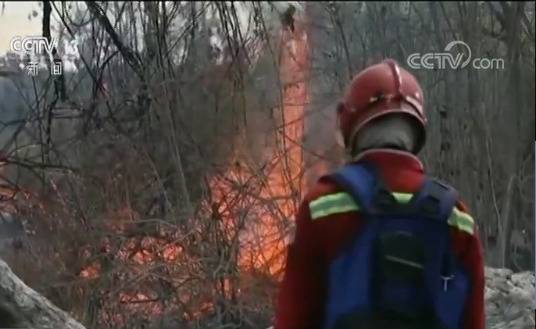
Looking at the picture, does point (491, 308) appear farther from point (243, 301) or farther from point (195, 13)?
point (195, 13)

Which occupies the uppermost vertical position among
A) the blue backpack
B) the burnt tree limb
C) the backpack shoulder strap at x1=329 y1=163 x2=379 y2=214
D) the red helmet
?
the red helmet

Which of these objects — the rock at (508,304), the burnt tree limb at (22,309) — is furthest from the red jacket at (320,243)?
the rock at (508,304)

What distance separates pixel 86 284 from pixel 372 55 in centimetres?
181

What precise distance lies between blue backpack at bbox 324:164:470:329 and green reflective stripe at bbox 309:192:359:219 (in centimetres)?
1

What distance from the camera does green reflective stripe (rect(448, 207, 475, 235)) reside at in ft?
7.91

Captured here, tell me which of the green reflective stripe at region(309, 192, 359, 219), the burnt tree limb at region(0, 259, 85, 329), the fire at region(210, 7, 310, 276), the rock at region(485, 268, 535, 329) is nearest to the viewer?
the green reflective stripe at region(309, 192, 359, 219)

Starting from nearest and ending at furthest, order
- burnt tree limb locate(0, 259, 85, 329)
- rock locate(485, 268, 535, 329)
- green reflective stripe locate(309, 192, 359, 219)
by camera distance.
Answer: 1. green reflective stripe locate(309, 192, 359, 219)
2. burnt tree limb locate(0, 259, 85, 329)
3. rock locate(485, 268, 535, 329)

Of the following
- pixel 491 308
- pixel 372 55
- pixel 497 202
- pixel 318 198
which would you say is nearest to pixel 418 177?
pixel 318 198

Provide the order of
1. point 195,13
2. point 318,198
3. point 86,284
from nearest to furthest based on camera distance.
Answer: point 318,198
point 86,284
point 195,13

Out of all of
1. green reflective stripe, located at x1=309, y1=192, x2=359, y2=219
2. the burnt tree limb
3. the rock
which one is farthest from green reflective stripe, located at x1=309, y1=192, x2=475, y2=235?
the rock

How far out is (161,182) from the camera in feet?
16.6

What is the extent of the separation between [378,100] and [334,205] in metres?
0.27

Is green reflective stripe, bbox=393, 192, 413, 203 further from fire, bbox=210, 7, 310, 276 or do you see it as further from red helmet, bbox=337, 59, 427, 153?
fire, bbox=210, 7, 310, 276

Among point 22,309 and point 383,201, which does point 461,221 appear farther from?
point 22,309
